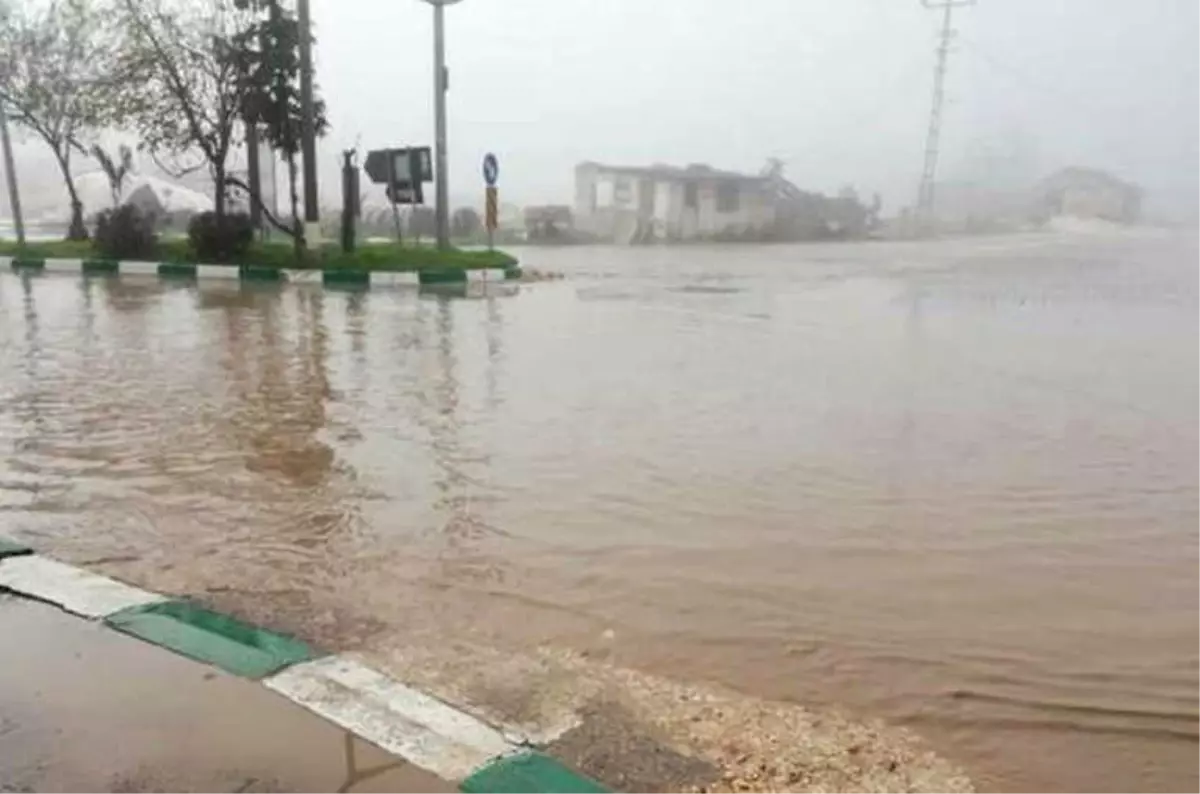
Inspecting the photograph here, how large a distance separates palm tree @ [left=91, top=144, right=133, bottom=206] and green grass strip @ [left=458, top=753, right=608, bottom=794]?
2644 centimetres

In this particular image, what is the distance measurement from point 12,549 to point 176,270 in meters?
16.1

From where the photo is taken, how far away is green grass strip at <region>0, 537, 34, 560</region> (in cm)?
403

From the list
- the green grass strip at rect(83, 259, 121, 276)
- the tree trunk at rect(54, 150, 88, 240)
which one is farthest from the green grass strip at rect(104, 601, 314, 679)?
the tree trunk at rect(54, 150, 88, 240)

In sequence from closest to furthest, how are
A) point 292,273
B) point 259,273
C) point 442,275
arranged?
point 442,275, point 292,273, point 259,273

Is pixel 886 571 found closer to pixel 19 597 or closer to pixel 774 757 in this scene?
pixel 774 757

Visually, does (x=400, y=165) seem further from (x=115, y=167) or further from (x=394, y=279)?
(x=115, y=167)

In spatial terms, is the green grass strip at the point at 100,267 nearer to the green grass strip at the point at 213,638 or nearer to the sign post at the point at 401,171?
the sign post at the point at 401,171

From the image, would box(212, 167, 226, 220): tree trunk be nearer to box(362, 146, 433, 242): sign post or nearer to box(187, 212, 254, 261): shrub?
box(187, 212, 254, 261): shrub

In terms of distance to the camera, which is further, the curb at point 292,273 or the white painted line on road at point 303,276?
the white painted line on road at point 303,276

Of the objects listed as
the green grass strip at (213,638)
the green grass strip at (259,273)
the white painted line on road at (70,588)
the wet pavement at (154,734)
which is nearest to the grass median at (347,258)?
the green grass strip at (259,273)

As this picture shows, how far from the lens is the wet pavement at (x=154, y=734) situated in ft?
8.25

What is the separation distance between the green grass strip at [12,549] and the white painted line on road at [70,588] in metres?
0.06

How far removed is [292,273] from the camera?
705 inches

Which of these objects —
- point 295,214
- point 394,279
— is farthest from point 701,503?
point 295,214
